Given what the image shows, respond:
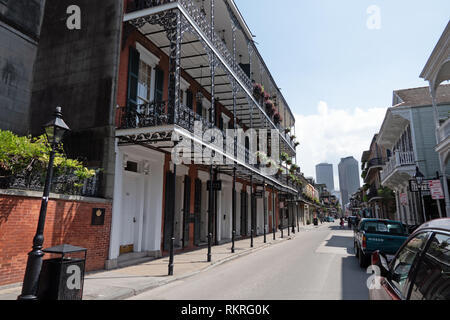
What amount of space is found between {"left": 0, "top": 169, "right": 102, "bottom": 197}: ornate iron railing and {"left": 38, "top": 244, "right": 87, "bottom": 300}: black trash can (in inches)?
100

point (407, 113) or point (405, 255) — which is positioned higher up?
point (407, 113)

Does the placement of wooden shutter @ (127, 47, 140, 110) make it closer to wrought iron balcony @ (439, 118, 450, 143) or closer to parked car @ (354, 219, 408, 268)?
parked car @ (354, 219, 408, 268)

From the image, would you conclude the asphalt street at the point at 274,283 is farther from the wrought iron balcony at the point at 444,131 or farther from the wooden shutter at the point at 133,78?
the wrought iron balcony at the point at 444,131

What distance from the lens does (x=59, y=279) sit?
15.9 feet

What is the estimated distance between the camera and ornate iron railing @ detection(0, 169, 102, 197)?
6566 mm

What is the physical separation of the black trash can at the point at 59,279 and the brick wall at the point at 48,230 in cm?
201

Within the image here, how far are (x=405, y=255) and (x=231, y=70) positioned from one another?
12.1 metres

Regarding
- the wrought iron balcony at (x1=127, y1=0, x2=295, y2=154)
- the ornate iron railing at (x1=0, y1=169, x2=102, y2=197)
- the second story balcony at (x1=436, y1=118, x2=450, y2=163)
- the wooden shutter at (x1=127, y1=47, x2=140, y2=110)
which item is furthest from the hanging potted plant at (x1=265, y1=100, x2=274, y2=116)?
the ornate iron railing at (x1=0, y1=169, x2=102, y2=197)

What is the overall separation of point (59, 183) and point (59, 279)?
141 inches

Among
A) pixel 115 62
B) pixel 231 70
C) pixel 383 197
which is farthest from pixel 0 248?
pixel 383 197

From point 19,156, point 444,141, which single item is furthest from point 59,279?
point 444,141
